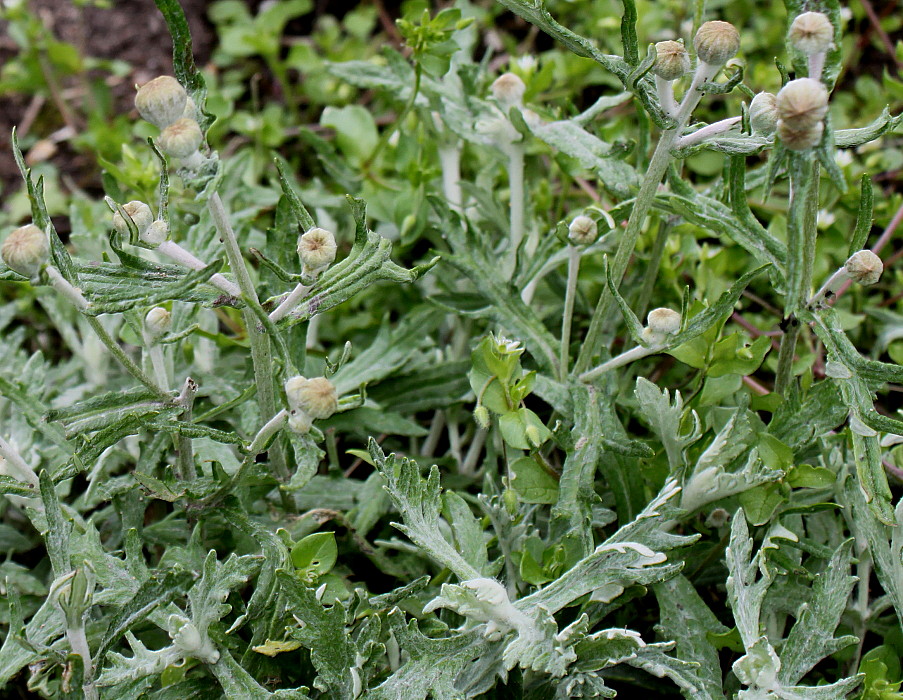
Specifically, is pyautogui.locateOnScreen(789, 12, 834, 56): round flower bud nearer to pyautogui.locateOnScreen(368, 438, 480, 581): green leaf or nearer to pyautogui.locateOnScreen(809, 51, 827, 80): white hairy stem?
pyautogui.locateOnScreen(809, 51, 827, 80): white hairy stem

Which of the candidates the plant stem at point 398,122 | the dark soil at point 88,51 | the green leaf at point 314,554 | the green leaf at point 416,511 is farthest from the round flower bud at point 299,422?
the dark soil at point 88,51

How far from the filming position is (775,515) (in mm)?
1305

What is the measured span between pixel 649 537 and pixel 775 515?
25 cm

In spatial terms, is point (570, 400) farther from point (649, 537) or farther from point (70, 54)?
point (70, 54)

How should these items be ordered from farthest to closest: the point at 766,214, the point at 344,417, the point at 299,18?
the point at 299,18 < the point at 766,214 < the point at 344,417

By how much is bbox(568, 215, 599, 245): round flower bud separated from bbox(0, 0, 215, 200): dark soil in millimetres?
1832

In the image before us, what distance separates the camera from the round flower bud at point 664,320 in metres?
1.18

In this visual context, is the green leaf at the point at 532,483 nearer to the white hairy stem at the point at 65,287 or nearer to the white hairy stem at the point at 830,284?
the white hairy stem at the point at 830,284

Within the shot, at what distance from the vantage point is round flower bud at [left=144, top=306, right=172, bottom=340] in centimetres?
123

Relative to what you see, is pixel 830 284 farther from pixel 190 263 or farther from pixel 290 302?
pixel 190 263

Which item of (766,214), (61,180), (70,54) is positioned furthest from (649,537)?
(70,54)

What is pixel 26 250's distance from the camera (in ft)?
3.09

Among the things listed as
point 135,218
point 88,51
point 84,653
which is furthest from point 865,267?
point 88,51

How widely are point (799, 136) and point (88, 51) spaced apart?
258 centimetres
